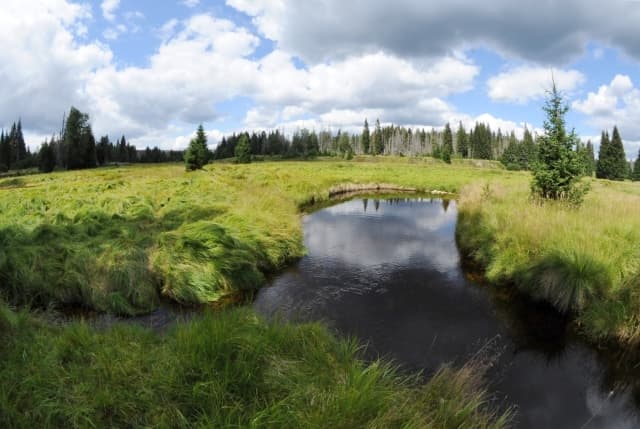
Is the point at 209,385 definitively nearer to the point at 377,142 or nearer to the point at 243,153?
the point at 243,153

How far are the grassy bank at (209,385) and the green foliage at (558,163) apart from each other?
37.7 feet

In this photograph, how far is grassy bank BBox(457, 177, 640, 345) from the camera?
283 inches

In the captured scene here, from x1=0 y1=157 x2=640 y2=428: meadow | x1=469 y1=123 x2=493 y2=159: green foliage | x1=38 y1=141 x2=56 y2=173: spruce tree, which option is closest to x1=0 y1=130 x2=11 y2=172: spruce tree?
x1=38 y1=141 x2=56 y2=173: spruce tree

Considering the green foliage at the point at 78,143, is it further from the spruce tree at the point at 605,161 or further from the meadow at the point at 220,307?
the spruce tree at the point at 605,161

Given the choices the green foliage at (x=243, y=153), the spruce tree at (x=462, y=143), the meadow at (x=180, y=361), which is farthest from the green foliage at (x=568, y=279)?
the spruce tree at (x=462, y=143)

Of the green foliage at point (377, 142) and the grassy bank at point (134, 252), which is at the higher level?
the green foliage at point (377, 142)

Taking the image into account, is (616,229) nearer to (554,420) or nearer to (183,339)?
(554,420)

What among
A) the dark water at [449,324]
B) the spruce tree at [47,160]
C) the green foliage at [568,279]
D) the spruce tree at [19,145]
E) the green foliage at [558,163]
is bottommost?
the dark water at [449,324]

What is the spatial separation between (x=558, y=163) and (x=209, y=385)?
48.1ft

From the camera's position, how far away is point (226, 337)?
481 centimetres

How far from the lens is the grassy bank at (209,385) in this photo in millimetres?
3707

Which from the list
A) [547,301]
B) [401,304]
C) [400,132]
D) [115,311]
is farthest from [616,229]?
[400,132]

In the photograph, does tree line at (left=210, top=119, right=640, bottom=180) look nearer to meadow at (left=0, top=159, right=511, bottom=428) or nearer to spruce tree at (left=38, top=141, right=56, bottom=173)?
spruce tree at (left=38, top=141, right=56, bottom=173)

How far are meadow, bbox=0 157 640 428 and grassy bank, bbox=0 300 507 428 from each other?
21 millimetres
